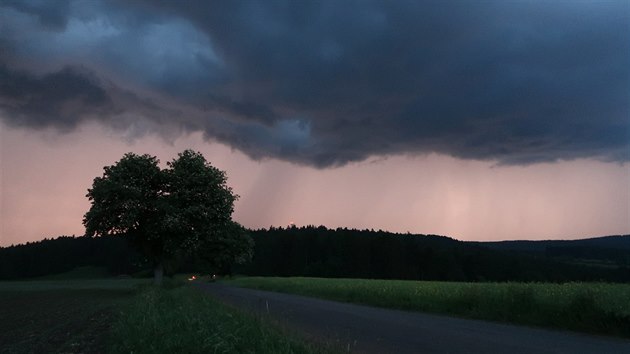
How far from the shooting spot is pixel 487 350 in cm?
1258

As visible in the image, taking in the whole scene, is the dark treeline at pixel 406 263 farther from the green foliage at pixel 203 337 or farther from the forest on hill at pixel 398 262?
the green foliage at pixel 203 337

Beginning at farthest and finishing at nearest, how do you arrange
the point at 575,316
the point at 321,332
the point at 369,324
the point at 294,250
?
the point at 294,250
the point at 369,324
the point at 575,316
the point at 321,332

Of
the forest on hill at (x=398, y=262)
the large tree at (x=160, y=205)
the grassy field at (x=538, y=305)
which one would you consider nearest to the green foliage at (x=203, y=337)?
the grassy field at (x=538, y=305)

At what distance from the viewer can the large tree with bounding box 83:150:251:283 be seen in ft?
147

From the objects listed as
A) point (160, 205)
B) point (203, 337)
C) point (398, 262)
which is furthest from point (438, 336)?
point (398, 262)

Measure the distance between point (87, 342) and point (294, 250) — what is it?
14364 cm

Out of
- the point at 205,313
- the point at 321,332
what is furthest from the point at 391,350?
the point at 205,313

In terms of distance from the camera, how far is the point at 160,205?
4506 cm

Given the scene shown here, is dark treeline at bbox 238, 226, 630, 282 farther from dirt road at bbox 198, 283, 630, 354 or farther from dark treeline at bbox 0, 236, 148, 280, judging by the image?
dirt road at bbox 198, 283, 630, 354

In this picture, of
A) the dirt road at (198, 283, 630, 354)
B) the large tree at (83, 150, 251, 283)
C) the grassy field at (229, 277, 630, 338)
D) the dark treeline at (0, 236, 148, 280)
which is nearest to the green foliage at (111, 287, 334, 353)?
the dirt road at (198, 283, 630, 354)

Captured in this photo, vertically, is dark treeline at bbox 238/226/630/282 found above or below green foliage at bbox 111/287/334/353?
above

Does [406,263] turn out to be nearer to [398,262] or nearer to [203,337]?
[398,262]

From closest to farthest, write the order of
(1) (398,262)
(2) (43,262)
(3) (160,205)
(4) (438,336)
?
(4) (438,336) → (3) (160,205) → (1) (398,262) → (2) (43,262)

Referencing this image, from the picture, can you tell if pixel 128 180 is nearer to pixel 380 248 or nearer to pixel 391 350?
pixel 391 350
